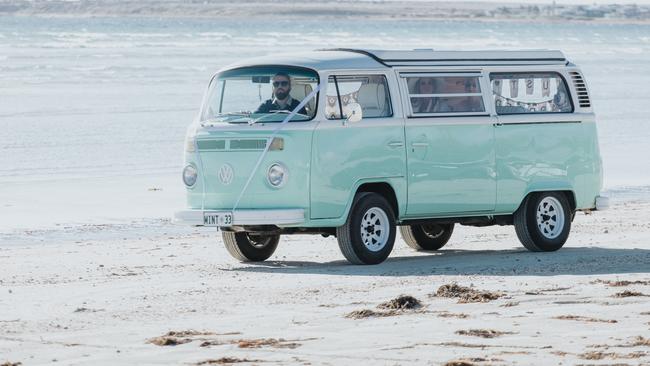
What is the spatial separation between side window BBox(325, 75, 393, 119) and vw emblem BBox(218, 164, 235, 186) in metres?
1.04

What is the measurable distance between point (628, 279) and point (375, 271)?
228 centimetres

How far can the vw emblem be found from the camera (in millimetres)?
15516

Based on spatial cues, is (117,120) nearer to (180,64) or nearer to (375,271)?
(375,271)

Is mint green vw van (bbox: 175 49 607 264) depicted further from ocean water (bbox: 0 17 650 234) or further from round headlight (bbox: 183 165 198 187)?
ocean water (bbox: 0 17 650 234)

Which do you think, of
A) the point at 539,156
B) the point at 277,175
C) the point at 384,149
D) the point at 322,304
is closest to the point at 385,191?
the point at 384,149

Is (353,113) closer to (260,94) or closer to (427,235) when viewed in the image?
(260,94)

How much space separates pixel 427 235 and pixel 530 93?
183cm

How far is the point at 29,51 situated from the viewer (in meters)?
79.5

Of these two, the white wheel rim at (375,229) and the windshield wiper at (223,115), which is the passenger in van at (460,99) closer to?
the white wheel rim at (375,229)

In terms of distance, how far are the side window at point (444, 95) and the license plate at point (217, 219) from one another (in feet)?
7.00

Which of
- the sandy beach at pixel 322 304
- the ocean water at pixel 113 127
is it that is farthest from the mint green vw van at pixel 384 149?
the ocean water at pixel 113 127

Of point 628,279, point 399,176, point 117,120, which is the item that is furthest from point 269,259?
point 117,120

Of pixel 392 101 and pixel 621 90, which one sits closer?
pixel 392 101

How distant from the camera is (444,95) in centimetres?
1658
